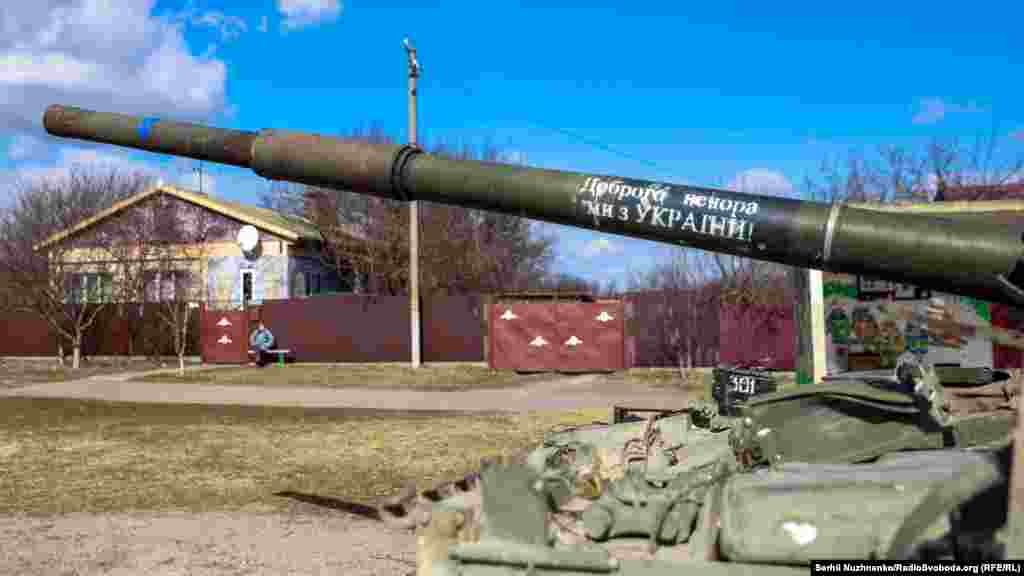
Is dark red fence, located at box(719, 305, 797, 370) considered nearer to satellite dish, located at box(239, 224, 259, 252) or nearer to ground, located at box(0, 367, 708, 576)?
ground, located at box(0, 367, 708, 576)

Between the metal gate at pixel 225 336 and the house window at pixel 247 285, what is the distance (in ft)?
8.53

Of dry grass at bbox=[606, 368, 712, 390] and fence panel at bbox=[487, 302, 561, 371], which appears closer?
dry grass at bbox=[606, 368, 712, 390]

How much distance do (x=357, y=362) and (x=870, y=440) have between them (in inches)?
824

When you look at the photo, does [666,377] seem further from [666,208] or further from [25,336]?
[25,336]

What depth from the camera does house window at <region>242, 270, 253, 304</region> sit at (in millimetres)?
26797

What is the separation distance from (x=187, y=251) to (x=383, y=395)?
11.6 metres

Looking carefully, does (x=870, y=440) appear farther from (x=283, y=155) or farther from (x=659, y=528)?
(x=283, y=155)

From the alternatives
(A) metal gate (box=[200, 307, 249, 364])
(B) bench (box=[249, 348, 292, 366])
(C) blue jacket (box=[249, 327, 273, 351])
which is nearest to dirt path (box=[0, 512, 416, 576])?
(C) blue jacket (box=[249, 327, 273, 351])

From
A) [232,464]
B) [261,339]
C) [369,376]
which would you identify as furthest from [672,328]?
[232,464]

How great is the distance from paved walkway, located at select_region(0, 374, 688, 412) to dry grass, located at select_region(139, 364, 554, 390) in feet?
2.28

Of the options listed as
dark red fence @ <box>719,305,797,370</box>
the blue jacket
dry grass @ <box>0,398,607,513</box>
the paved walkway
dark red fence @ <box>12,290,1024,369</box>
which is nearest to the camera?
dry grass @ <box>0,398,607,513</box>

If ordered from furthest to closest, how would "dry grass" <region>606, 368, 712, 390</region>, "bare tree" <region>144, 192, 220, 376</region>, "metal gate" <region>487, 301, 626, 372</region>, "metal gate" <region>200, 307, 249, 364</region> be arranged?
1. "bare tree" <region>144, 192, 220, 376</region>
2. "metal gate" <region>200, 307, 249, 364</region>
3. "metal gate" <region>487, 301, 626, 372</region>
4. "dry grass" <region>606, 368, 712, 390</region>

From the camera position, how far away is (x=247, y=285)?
88.3 feet

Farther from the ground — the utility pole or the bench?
the utility pole
